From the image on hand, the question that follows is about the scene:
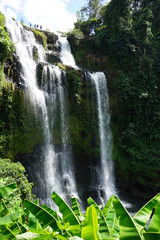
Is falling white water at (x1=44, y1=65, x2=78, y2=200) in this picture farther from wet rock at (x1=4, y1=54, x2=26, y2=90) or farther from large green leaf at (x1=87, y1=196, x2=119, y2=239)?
large green leaf at (x1=87, y1=196, x2=119, y2=239)

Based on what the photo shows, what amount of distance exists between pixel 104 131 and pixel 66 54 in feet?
28.9

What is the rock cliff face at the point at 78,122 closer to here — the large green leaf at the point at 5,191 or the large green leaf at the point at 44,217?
the large green leaf at the point at 5,191

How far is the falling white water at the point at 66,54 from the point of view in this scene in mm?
16059

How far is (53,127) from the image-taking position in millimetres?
11438

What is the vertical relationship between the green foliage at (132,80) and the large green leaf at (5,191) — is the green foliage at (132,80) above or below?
above

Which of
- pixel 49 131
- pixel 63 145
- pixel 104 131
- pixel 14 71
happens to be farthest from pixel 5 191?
pixel 104 131

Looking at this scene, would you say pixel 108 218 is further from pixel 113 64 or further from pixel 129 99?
pixel 113 64

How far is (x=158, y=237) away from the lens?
53.7 inches

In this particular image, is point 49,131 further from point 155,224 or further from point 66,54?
point 155,224

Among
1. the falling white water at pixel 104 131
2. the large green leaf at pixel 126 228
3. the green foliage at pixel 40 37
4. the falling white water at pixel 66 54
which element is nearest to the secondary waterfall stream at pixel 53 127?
the falling white water at pixel 104 131

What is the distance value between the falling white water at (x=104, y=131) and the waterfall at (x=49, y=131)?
2551 mm

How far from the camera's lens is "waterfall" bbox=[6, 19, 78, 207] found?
10289 millimetres

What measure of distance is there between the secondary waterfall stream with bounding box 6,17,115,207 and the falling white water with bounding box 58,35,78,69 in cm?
293

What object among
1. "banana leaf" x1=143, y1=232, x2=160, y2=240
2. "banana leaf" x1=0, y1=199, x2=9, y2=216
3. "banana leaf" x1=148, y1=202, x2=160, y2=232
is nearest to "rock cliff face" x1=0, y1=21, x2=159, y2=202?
"banana leaf" x1=0, y1=199, x2=9, y2=216
